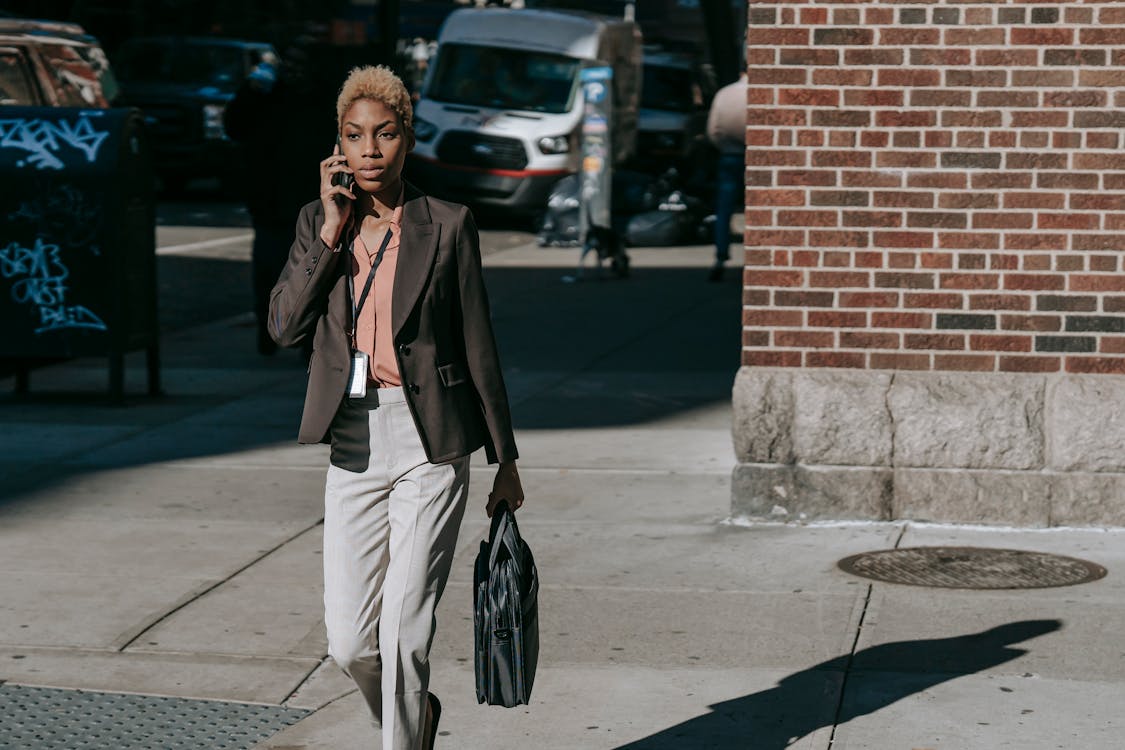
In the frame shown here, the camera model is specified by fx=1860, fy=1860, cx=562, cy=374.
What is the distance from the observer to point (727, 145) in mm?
15547

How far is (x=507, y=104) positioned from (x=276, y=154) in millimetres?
12437

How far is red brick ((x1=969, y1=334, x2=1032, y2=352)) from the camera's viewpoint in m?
7.11

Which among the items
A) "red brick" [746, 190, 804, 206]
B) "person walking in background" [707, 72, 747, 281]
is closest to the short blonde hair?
"red brick" [746, 190, 804, 206]

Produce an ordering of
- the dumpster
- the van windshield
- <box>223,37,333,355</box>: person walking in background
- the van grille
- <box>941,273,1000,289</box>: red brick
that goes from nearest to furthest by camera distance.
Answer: <box>941,273,1000,289</box>: red brick
the dumpster
<box>223,37,333,355</box>: person walking in background
the van grille
the van windshield

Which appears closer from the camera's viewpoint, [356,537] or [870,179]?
[356,537]

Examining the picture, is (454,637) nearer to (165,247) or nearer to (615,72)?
(165,247)

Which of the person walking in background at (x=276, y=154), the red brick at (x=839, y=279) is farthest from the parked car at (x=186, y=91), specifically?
the red brick at (x=839, y=279)

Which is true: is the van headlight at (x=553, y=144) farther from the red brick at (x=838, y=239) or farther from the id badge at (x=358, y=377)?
the id badge at (x=358, y=377)

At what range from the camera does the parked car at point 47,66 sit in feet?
44.9

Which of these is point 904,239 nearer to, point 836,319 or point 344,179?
point 836,319

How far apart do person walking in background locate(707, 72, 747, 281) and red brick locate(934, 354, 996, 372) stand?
752 cm

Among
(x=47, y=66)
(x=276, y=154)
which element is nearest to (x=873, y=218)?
(x=276, y=154)

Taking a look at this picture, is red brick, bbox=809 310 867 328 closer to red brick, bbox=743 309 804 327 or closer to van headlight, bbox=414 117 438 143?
red brick, bbox=743 309 804 327

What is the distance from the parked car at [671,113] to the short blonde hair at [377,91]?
2215cm
